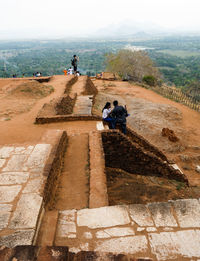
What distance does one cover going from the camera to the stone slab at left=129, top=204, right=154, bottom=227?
105 inches

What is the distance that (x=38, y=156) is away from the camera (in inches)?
159

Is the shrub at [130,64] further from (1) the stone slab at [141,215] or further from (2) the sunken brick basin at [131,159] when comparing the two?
(1) the stone slab at [141,215]

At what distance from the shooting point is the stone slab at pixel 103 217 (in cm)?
266

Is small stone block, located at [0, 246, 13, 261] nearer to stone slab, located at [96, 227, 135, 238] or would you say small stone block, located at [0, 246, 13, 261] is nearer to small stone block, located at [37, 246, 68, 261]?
small stone block, located at [37, 246, 68, 261]

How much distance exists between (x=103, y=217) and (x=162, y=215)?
0.82 m

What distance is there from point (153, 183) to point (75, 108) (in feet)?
16.9

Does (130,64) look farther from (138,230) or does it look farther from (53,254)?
(53,254)

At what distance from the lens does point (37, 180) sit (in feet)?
11.0

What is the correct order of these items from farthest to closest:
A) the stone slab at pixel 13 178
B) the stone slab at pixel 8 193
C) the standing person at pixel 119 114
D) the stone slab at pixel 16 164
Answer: the standing person at pixel 119 114 < the stone slab at pixel 16 164 < the stone slab at pixel 13 178 < the stone slab at pixel 8 193

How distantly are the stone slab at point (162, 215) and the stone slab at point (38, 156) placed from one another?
6.94 feet

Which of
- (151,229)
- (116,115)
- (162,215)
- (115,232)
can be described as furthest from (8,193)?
(116,115)

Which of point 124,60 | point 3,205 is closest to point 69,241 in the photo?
point 3,205

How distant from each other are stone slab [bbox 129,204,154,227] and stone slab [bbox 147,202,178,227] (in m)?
0.08

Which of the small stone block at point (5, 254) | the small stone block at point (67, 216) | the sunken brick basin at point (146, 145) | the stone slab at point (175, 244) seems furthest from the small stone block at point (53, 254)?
the sunken brick basin at point (146, 145)
